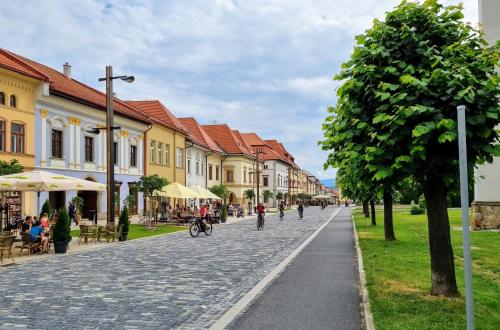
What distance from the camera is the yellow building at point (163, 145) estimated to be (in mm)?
42884

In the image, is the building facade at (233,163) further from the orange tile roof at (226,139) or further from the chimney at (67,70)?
the chimney at (67,70)

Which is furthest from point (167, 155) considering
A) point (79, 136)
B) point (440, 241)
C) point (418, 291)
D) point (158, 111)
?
point (440, 241)

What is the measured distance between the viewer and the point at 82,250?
17.9 metres

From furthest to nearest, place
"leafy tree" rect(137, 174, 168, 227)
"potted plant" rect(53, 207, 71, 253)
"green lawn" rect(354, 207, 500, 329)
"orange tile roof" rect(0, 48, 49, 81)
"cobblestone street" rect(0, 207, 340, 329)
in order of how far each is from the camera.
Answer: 1. "leafy tree" rect(137, 174, 168, 227)
2. "orange tile roof" rect(0, 48, 49, 81)
3. "potted plant" rect(53, 207, 71, 253)
4. "cobblestone street" rect(0, 207, 340, 329)
5. "green lawn" rect(354, 207, 500, 329)

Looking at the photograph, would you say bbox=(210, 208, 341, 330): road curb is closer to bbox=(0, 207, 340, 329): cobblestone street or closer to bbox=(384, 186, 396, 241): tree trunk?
bbox=(0, 207, 340, 329): cobblestone street

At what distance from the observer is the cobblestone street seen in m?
7.49

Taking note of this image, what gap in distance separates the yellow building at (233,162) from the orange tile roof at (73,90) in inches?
1153

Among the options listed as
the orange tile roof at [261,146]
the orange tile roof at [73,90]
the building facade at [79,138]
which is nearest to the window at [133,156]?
the building facade at [79,138]

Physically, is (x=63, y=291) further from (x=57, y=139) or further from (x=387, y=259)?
(x=57, y=139)

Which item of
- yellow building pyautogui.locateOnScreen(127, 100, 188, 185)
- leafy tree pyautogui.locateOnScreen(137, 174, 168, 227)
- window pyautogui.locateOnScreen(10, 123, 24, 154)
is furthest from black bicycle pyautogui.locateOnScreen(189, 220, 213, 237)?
yellow building pyautogui.locateOnScreen(127, 100, 188, 185)

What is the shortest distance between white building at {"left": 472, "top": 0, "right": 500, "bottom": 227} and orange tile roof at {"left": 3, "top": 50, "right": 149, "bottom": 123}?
24.3m

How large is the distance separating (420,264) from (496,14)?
18.1 m

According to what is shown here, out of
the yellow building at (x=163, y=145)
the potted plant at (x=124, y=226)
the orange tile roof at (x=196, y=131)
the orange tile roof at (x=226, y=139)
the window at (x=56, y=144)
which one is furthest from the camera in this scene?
the orange tile roof at (x=226, y=139)

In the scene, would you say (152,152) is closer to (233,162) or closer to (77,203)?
(77,203)
